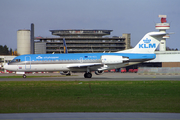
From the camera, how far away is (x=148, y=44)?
135 feet

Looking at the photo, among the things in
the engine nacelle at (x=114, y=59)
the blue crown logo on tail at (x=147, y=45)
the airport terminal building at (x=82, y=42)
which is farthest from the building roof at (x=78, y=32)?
the engine nacelle at (x=114, y=59)

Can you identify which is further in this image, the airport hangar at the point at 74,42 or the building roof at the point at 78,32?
the building roof at the point at 78,32

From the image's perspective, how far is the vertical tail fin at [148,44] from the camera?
40.8m

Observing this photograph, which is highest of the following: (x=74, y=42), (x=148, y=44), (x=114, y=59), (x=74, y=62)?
(x=74, y=42)

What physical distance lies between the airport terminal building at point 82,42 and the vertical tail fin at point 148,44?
84.2m

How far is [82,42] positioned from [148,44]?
3505 inches

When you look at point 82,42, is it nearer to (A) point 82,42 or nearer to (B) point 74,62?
(A) point 82,42

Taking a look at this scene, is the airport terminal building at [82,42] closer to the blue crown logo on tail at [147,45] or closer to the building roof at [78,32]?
the building roof at [78,32]

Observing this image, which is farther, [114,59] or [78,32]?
[78,32]

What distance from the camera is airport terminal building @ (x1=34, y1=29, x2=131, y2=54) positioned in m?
126

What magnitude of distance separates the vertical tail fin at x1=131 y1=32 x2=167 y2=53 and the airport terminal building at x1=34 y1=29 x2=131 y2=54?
84.2 metres

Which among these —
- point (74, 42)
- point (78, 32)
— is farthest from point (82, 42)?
point (78, 32)

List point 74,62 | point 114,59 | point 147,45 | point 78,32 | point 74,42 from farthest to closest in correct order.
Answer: point 78,32, point 74,42, point 147,45, point 74,62, point 114,59

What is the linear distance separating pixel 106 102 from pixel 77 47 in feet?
368
